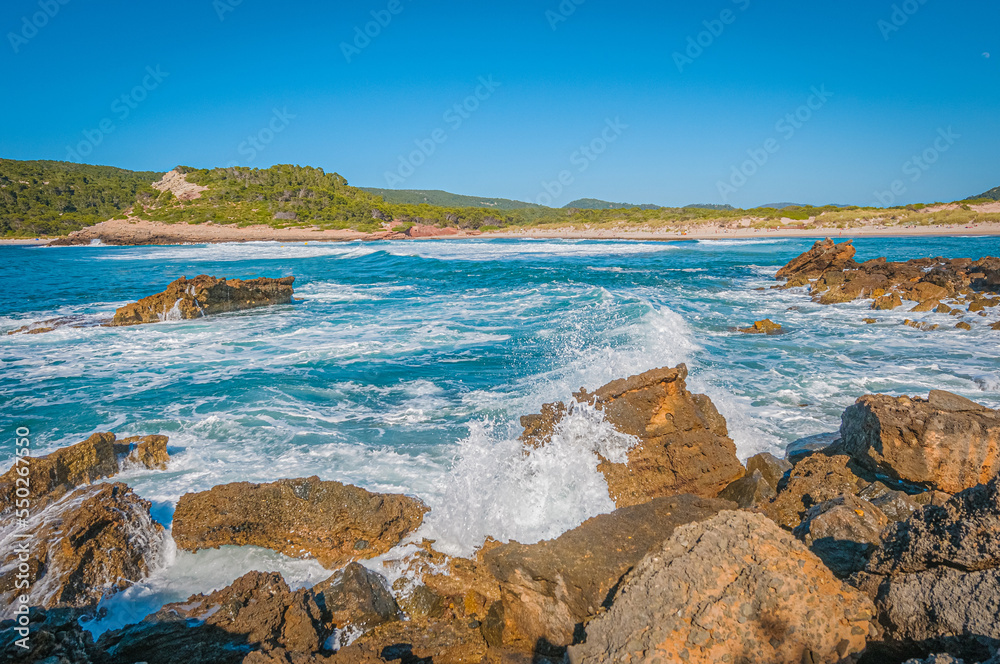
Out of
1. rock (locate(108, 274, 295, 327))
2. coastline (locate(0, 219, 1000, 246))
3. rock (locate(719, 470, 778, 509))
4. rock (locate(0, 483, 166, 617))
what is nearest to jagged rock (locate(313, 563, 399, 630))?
rock (locate(0, 483, 166, 617))

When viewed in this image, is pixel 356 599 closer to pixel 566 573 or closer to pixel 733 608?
pixel 566 573

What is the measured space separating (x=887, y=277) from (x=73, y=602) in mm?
22643

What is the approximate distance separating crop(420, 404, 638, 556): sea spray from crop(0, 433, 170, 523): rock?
351 centimetres

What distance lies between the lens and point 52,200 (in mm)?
81875

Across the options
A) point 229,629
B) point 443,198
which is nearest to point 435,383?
point 229,629

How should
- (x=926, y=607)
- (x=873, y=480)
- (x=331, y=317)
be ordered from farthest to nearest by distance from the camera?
(x=331, y=317)
(x=873, y=480)
(x=926, y=607)

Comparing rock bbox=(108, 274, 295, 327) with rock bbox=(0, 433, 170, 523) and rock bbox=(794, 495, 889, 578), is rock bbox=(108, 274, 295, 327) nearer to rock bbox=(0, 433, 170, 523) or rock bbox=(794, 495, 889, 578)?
rock bbox=(0, 433, 170, 523)

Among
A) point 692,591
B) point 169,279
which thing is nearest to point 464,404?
point 692,591

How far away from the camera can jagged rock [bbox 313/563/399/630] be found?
350 cm

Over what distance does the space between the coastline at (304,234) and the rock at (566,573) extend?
191ft

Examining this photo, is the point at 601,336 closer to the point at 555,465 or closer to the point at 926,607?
the point at 555,465

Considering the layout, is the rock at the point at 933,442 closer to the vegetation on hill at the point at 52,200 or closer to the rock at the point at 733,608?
the rock at the point at 733,608

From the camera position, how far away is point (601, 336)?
1169cm

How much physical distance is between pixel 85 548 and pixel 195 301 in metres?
13.0
